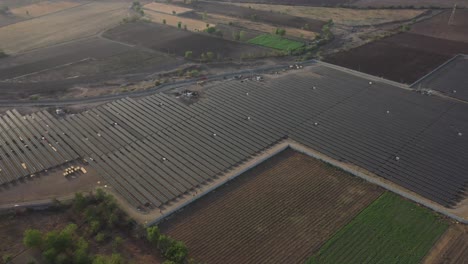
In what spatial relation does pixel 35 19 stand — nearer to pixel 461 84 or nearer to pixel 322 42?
pixel 322 42

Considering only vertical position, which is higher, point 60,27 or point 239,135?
point 60,27

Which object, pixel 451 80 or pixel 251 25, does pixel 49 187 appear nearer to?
pixel 451 80

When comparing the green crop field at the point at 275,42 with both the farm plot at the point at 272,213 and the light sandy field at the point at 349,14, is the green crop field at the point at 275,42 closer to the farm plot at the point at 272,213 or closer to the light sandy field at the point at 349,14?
the light sandy field at the point at 349,14

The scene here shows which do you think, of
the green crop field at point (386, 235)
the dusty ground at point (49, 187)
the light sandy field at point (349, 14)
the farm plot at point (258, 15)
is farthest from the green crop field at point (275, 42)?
the dusty ground at point (49, 187)

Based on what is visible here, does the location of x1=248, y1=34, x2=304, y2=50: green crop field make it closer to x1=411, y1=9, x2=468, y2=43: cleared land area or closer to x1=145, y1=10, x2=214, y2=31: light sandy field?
x1=145, y1=10, x2=214, y2=31: light sandy field

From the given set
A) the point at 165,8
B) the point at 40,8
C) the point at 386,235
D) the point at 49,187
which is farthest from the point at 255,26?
the point at 386,235

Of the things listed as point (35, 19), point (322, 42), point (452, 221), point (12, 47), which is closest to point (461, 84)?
point (322, 42)

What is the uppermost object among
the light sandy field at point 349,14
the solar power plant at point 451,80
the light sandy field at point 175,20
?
the light sandy field at point 349,14
